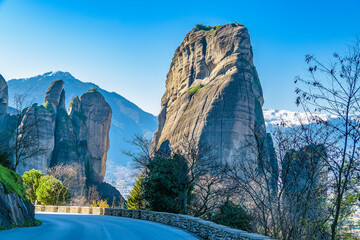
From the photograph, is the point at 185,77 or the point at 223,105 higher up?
the point at 185,77

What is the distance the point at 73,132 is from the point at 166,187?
3720 inches

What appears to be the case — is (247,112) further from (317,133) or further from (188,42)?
(317,133)

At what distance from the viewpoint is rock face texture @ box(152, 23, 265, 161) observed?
88062 mm

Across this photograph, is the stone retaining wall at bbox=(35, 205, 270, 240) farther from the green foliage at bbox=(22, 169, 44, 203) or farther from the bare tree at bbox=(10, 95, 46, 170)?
the green foliage at bbox=(22, 169, 44, 203)

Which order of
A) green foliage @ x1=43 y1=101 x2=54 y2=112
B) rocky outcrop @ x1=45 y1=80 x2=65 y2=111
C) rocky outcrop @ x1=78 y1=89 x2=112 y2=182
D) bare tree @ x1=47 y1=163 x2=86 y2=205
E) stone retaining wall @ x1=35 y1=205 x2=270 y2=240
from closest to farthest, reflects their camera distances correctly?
stone retaining wall @ x1=35 y1=205 x2=270 y2=240 < bare tree @ x1=47 y1=163 x2=86 y2=205 < green foliage @ x1=43 y1=101 x2=54 y2=112 < rocky outcrop @ x1=45 y1=80 x2=65 y2=111 < rocky outcrop @ x1=78 y1=89 x2=112 y2=182

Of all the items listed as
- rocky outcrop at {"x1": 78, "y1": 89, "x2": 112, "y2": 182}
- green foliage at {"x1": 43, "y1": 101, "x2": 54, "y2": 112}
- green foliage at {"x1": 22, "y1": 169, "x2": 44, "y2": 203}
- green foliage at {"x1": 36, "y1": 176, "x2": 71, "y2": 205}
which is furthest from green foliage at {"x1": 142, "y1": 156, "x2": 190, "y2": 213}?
rocky outcrop at {"x1": 78, "y1": 89, "x2": 112, "y2": 182}

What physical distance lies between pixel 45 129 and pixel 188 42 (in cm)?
5434

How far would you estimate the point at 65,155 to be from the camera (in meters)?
108

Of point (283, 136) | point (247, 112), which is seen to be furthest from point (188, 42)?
point (283, 136)

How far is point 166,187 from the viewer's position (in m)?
30.4

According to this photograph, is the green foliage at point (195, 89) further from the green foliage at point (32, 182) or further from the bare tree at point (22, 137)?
the bare tree at point (22, 137)

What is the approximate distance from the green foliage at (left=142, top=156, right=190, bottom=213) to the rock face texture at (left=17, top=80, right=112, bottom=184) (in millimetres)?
69509

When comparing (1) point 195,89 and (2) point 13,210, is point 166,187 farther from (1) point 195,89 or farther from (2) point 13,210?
(1) point 195,89

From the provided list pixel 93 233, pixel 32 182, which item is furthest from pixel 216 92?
pixel 93 233
